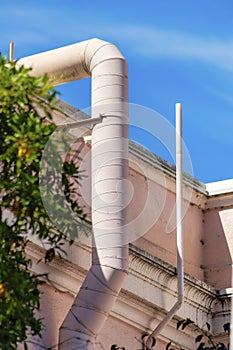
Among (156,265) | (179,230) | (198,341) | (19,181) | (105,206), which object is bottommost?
(19,181)

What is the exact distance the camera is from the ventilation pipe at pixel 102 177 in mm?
18078

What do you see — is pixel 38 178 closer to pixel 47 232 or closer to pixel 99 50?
pixel 47 232

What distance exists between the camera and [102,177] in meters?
18.6

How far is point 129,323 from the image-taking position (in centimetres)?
1977

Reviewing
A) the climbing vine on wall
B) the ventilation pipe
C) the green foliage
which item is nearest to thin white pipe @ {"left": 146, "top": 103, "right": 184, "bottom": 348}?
the climbing vine on wall

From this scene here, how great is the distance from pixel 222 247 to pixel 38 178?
8649 millimetres

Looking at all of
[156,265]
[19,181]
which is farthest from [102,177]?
[19,181]

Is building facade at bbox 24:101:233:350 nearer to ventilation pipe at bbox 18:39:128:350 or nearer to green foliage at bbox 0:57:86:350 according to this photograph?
ventilation pipe at bbox 18:39:128:350

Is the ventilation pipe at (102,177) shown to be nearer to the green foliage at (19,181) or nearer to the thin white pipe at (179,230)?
the thin white pipe at (179,230)

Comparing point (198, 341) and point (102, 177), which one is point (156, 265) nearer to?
point (198, 341)

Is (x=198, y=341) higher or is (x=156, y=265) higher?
(x=156, y=265)

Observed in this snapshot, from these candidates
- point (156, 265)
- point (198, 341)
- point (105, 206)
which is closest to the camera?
point (105, 206)

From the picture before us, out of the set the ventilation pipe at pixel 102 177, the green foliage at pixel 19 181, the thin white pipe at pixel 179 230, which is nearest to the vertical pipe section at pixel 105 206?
the ventilation pipe at pixel 102 177

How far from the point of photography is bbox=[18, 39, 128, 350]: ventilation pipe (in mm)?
18078
